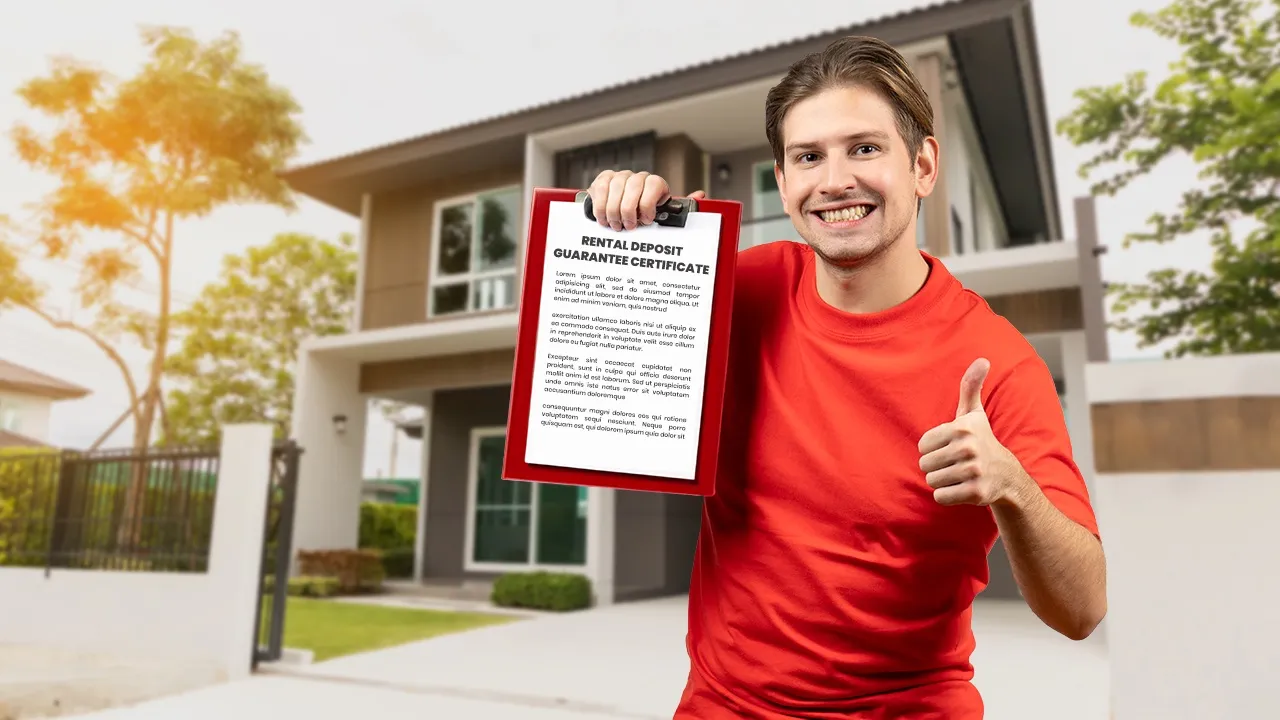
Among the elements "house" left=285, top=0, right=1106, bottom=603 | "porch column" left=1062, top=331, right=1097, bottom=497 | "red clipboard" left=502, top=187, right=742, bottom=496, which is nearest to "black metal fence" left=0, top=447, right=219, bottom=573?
"house" left=285, top=0, right=1106, bottom=603

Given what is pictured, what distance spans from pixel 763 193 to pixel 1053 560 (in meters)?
10.7

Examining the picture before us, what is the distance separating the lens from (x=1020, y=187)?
47.4 ft

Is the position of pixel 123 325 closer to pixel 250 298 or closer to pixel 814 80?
pixel 250 298

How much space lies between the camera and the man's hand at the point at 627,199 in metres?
1.41

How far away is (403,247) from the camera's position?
13.9m

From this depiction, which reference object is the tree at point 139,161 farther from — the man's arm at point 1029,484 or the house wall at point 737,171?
the man's arm at point 1029,484

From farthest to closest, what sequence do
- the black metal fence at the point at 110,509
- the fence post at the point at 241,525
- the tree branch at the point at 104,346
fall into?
the tree branch at the point at 104,346 → the black metal fence at the point at 110,509 → the fence post at the point at 241,525

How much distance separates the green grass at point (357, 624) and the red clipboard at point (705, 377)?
6.00 metres

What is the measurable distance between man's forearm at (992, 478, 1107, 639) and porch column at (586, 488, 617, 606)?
9.42 meters

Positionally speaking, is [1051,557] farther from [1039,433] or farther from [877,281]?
[877,281]

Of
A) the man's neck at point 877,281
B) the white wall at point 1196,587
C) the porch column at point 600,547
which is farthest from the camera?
the porch column at point 600,547

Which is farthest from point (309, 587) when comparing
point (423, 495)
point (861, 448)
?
point (861, 448)

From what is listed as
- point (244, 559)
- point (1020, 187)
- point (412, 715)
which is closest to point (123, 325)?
point (244, 559)

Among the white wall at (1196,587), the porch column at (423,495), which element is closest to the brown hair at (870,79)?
the white wall at (1196,587)
